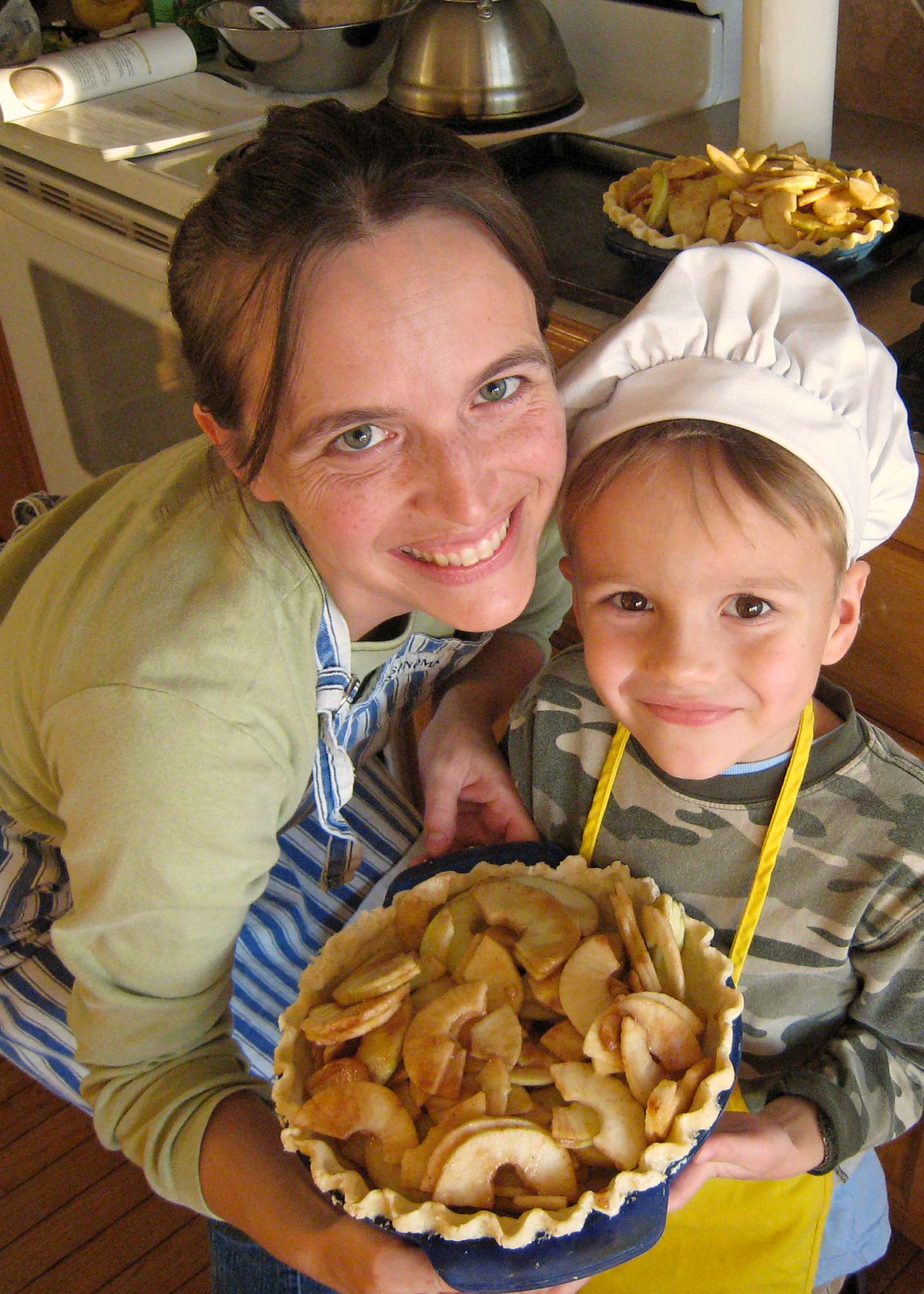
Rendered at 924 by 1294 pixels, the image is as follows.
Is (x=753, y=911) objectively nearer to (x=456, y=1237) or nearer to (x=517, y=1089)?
(x=517, y=1089)

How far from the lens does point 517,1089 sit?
0.76m

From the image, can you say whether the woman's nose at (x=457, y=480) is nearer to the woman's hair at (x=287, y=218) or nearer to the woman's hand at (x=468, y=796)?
the woman's hair at (x=287, y=218)

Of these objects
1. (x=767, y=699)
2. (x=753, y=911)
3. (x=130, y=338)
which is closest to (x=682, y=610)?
(x=767, y=699)

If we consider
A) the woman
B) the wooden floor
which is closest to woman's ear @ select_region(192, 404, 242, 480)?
the woman

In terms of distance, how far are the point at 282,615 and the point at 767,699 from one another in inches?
15.2

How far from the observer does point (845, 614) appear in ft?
2.88

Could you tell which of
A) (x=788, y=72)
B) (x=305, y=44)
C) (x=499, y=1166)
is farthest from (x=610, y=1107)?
(x=305, y=44)

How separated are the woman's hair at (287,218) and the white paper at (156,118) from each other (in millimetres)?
989

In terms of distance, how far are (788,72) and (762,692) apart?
101 cm

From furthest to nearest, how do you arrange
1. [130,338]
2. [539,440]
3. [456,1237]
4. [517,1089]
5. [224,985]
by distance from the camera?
[130,338], [224,985], [539,440], [517,1089], [456,1237]

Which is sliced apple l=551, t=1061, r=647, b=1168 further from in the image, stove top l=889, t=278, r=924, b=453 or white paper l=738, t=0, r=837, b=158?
white paper l=738, t=0, r=837, b=158

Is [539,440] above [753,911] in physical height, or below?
above

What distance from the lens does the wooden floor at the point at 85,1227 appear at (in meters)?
1.52

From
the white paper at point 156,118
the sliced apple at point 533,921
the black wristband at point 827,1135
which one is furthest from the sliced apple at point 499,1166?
the white paper at point 156,118
